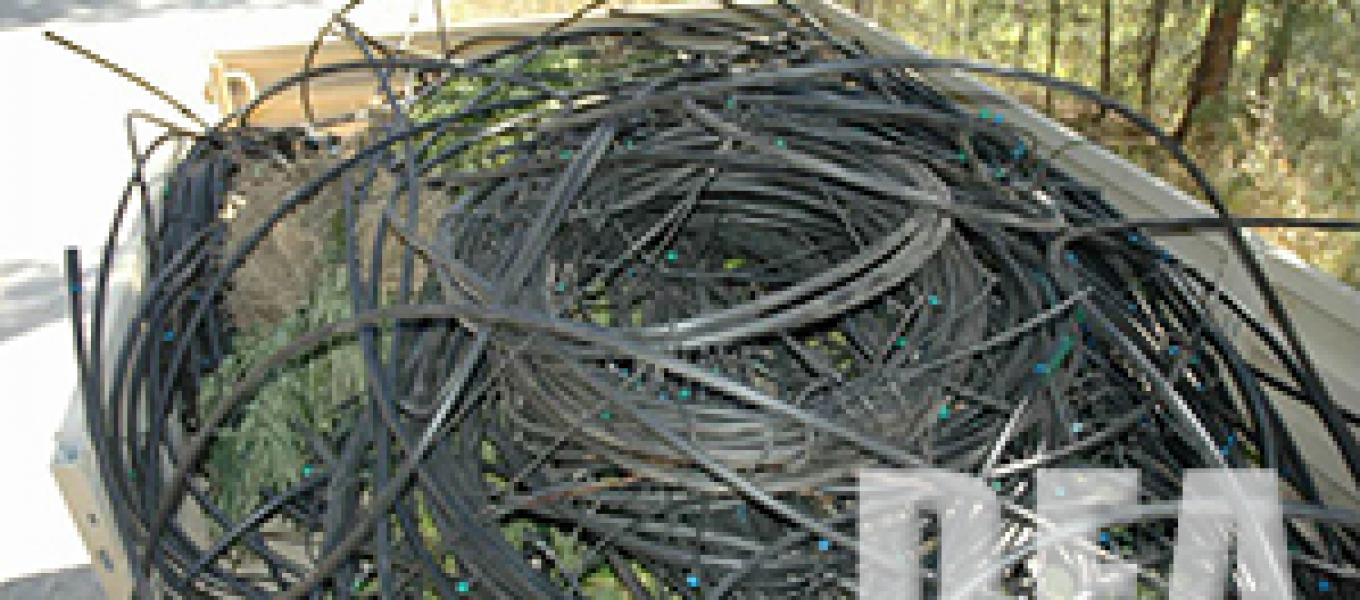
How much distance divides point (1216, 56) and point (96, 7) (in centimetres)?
718

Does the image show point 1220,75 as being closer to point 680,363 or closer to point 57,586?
point 680,363

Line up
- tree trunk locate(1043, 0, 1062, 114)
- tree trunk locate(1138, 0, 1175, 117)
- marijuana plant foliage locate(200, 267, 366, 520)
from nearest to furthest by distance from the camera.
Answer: marijuana plant foliage locate(200, 267, 366, 520), tree trunk locate(1138, 0, 1175, 117), tree trunk locate(1043, 0, 1062, 114)

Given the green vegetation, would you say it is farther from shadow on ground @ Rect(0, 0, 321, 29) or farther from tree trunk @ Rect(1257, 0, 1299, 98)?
shadow on ground @ Rect(0, 0, 321, 29)

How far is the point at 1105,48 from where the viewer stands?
396 cm

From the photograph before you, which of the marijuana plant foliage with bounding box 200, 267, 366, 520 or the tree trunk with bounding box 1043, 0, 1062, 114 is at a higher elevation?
the tree trunk with bounding box 1043, 0, 1062, 114

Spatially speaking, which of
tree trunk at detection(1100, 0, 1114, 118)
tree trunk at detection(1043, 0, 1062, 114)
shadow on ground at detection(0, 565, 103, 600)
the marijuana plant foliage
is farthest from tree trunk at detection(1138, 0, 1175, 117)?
shadow on ground at detection(0, 565, 103, 600)

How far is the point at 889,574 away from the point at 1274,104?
3.05m

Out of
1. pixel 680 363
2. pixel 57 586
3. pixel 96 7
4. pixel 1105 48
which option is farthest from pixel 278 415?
pixel 96 7

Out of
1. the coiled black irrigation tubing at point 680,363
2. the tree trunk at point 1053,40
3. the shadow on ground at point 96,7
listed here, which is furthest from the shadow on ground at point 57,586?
the shadow on ground at point 96,7

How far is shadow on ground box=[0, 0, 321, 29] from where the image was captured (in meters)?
6.32

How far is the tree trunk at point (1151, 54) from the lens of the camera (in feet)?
12.6

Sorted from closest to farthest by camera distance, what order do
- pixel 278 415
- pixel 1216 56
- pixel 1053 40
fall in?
pixel 278 415
pixel 1216 56
pixel 1053 40

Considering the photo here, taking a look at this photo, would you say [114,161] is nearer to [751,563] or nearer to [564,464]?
[564,464]

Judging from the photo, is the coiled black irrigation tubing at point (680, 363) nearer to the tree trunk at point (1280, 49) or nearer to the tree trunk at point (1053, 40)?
the tree trunk at point (1280, 49)
